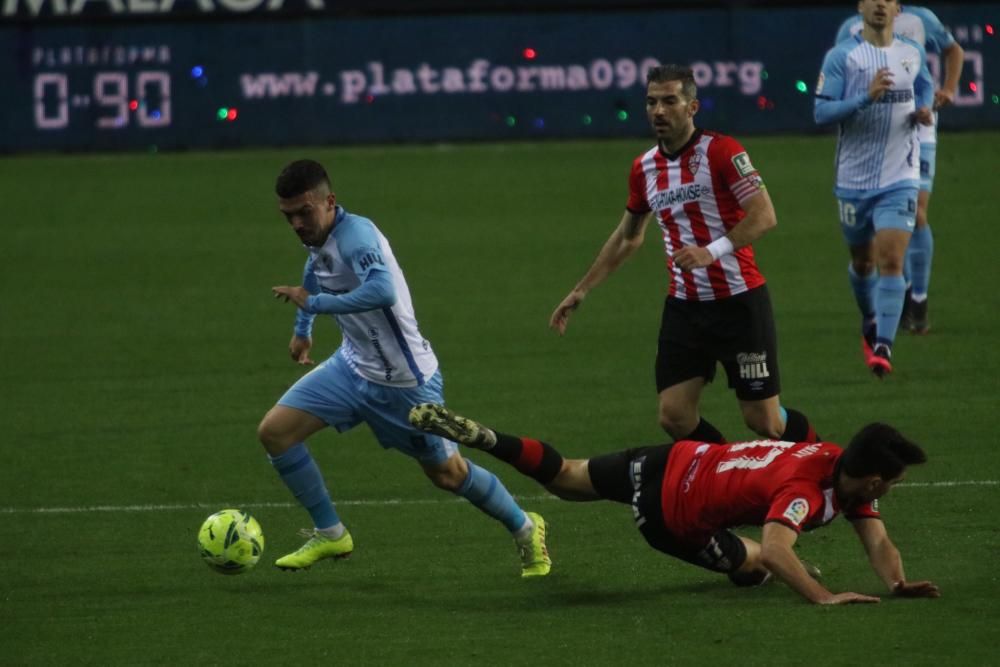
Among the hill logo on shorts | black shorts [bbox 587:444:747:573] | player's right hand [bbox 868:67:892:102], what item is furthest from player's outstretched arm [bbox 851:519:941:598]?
player's right hand [bbox 868:67:892:102]

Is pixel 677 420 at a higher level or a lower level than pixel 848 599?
higher

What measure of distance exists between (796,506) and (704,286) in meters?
1.89

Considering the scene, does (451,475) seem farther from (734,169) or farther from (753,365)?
(734,169)

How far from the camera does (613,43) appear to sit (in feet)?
77.9

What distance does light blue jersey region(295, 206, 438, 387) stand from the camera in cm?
727

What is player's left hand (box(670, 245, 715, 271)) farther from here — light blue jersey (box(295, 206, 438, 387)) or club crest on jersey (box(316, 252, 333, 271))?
club crest on jersey (box(316, 252, 333, 271))

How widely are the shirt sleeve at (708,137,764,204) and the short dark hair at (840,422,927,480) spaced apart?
70.9 inches

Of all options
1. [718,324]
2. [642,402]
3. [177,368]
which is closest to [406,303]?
[718,324]

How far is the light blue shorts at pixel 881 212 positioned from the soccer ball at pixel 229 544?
5303 millimetres

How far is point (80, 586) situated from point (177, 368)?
5.21m

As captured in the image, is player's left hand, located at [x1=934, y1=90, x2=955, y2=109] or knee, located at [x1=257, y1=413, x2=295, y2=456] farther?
player's left hand, located at [x1=934, y1=90, x2=955, y2=109]

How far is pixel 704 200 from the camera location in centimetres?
807

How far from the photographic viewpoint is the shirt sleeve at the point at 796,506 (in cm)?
639

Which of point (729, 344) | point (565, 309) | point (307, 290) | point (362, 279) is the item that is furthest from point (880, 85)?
point (362, 279)
